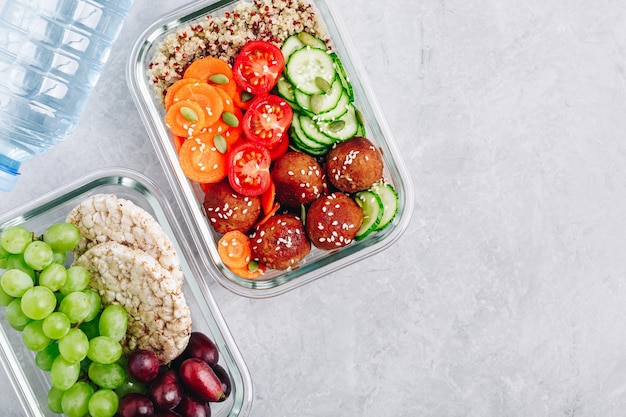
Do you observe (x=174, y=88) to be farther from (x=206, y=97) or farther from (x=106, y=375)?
(x=106, y=375)

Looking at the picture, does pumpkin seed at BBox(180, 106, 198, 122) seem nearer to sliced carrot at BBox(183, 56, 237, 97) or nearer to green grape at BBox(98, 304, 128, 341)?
sliced carrot at BBox(183, 56, 237, 97)

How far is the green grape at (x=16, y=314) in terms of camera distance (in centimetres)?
148

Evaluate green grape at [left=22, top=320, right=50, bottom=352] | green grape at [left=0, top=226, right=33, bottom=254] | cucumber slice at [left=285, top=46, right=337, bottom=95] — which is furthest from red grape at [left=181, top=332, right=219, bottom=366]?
cucumber slice at [left=285, top=46, right=337, bottom=95]

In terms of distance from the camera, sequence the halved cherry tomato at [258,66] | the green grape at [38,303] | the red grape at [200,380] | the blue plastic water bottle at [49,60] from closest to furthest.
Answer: the green grape at [38,303], the red grape at [200,380], the halved cherry tomato at [258,66], the blue plastic water bottle at [49,60]

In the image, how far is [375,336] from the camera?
73.5 inches

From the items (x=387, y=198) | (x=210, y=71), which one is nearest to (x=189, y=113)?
(x=210, y=71)

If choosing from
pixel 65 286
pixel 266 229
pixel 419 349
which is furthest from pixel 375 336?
pixel 65 286

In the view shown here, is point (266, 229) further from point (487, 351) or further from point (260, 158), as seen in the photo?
point (487, 351)

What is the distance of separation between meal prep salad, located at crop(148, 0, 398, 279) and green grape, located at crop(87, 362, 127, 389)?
0.38 m

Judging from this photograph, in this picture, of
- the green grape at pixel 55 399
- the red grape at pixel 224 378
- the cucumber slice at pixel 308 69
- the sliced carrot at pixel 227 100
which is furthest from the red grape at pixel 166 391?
the cucumber slice at pixel 308 69

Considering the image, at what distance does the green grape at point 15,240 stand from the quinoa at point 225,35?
1.59ft

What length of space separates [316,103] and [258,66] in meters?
0.17

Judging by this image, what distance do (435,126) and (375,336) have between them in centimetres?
62

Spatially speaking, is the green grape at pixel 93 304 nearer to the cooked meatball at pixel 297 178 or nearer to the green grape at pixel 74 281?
the green grape at pixel 74 281
